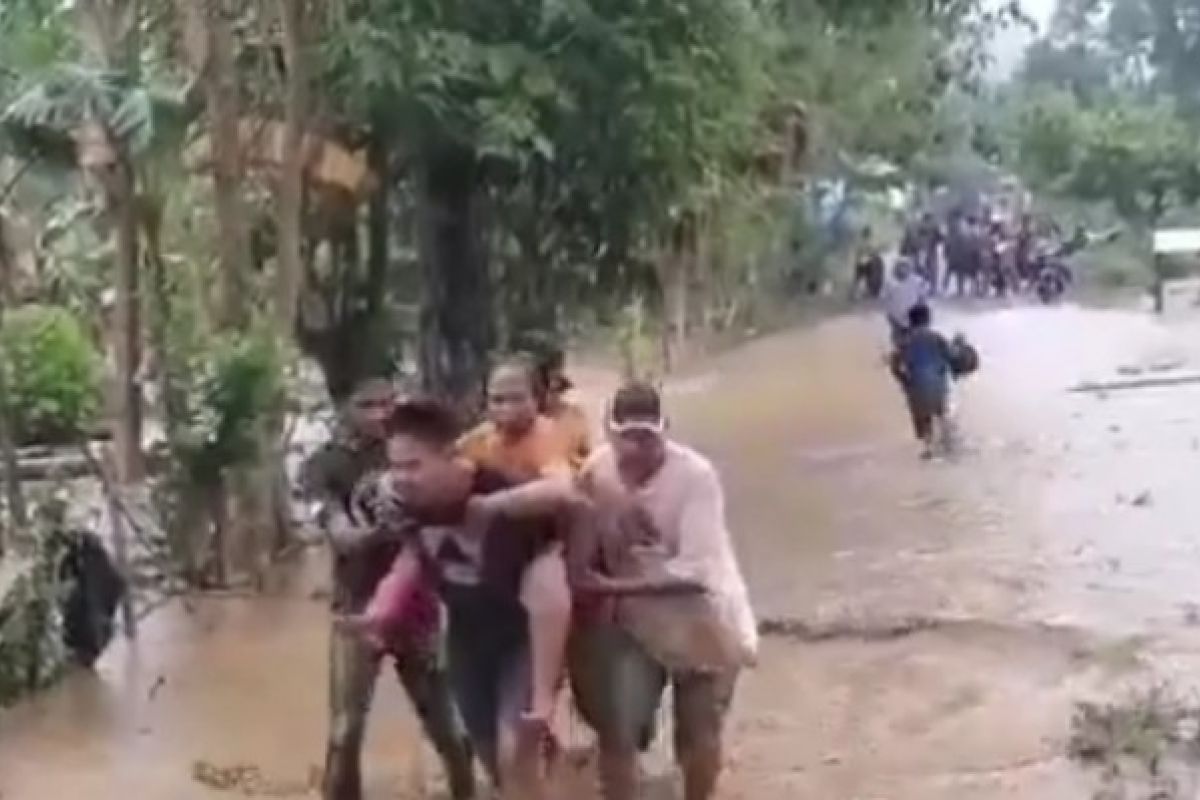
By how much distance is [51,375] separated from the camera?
2189cm

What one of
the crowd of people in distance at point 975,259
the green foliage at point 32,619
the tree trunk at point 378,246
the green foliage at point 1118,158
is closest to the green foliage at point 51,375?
the tree trunk at point 378,246

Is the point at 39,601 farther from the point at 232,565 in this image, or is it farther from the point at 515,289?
the point at 515,289

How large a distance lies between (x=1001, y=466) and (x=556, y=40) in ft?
19.0

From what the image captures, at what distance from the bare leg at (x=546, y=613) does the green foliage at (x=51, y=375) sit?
1404cm

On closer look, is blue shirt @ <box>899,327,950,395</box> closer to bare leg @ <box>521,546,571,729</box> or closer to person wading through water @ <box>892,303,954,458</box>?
person wading through water @ <box>892,303,954,458</box>

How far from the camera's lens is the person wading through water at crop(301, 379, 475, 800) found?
7.57 meters

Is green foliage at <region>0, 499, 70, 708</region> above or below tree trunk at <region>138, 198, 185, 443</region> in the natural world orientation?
below

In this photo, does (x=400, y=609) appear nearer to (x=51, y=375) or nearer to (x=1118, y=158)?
(x=51, y=375)

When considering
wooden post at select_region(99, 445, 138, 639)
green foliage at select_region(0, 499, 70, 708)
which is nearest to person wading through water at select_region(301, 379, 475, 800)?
green foliage at select_region(0, 499, 70, 708)

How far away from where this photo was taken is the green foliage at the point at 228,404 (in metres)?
13.9

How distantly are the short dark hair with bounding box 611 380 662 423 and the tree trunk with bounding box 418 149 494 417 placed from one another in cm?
1118

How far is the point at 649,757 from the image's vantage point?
9305 millimetres

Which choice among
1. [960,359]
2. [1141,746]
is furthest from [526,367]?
[960,359]

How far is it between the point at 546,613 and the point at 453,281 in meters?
12.5
